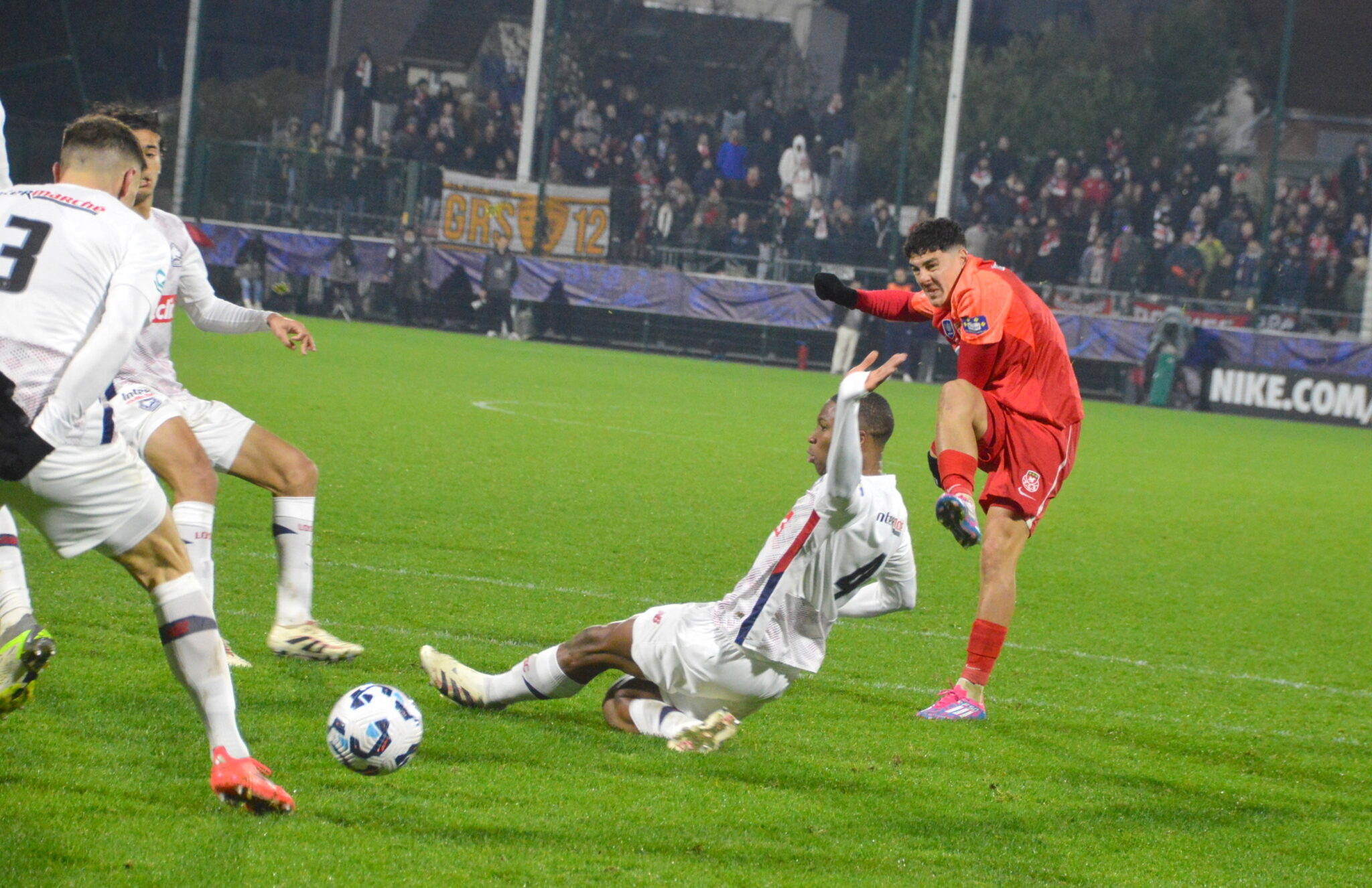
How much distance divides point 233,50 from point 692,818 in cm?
3673

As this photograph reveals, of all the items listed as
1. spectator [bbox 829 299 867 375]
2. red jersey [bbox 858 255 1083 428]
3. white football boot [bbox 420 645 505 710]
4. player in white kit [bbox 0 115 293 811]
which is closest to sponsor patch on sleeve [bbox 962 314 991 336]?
red jersey [bbox 858 255 1083 428]

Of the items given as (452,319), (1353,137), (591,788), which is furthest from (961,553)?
(1353,137)

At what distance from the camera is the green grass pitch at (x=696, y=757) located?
3.68m

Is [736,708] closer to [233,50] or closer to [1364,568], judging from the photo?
[1364,568]

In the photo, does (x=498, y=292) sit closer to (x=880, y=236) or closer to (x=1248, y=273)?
(x=880, y=236)

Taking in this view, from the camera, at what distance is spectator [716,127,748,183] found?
28453mm

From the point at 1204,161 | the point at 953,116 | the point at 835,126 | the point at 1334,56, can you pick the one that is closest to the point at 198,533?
the point at 953,116

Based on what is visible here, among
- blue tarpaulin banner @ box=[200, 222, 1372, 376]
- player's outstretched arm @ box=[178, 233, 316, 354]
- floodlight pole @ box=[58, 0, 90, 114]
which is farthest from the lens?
floodlight pole @ box=[58, 0, 90, 114]

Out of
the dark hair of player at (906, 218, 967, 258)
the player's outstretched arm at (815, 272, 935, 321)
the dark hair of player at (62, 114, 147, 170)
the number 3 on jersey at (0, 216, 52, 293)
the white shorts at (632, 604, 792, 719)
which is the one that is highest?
the dark hair of player at (906, 218, 967, 258)

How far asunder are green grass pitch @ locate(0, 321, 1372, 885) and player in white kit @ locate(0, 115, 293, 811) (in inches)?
11.0

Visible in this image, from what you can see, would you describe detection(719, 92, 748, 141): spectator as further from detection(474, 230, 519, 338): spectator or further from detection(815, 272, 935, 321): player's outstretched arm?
detection(815, 272, 935, 321): player's outstretched arm

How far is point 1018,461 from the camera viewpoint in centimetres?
592

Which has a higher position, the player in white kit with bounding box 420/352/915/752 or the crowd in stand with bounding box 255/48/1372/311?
the crowd in stand with bounding box 255/48/1372/311

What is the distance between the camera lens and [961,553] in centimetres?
968
